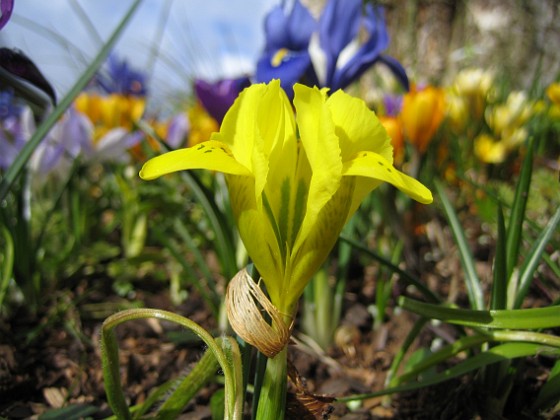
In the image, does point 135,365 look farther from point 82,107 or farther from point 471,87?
point 471,87

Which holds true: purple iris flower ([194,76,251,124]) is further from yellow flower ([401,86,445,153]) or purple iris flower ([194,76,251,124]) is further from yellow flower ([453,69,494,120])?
yellow flower ([453,69,494,120])

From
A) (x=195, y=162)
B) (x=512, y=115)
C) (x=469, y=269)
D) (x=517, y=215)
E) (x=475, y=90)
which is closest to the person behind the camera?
(x=195, y=162)

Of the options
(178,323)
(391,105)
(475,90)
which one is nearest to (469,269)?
(178,323)

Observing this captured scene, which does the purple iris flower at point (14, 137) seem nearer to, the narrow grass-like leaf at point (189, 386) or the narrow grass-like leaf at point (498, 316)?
the narrow grass-like leaf at point (189, 386)

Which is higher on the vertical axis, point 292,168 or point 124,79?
point 124,79

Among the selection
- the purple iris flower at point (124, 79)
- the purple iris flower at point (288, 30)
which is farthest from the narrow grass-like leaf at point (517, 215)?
the purple iris flower at point (124, 79)

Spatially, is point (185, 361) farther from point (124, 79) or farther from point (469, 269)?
point (124, 79)

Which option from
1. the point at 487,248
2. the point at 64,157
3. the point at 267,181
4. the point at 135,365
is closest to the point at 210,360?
the point at 267,181

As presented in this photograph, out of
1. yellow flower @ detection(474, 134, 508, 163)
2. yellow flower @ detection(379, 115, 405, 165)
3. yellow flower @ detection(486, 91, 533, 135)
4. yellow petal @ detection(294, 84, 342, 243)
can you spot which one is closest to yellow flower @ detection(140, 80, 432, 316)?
yellow petal @ detection(294, 84, 342, 243)
